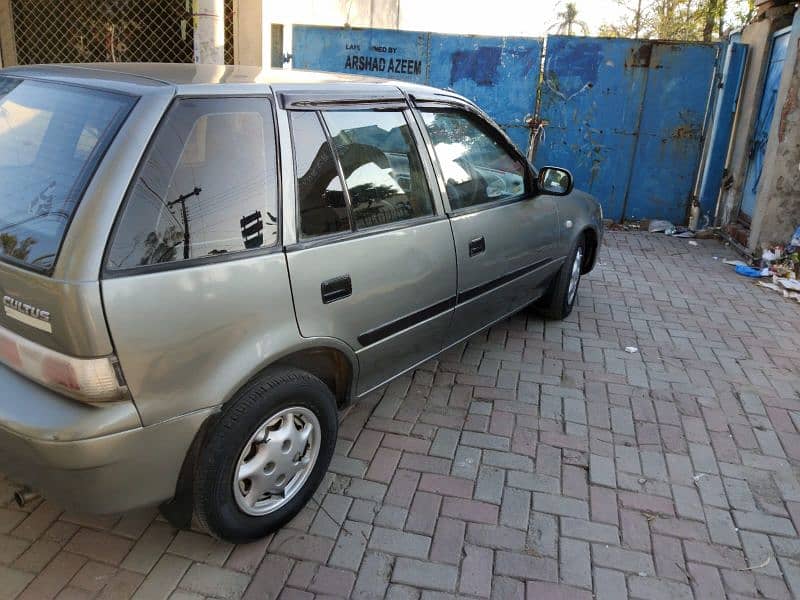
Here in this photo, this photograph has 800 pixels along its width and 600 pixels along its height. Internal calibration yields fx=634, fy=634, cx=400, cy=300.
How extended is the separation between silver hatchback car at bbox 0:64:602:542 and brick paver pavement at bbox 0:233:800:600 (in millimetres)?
262

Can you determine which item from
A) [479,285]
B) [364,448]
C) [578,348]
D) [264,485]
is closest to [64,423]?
[264,485]

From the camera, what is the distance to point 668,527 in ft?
9.30

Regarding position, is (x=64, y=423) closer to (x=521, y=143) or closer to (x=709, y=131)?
(x=521, y=143)

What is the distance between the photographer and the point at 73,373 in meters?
1.95

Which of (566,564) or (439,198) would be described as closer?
(566,564)

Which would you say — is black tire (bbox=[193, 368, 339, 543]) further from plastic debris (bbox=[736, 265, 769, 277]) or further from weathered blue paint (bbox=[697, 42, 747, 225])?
weathered blue paint (bbox=[697, 42, 747, 225])

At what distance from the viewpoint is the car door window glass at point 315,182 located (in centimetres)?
259

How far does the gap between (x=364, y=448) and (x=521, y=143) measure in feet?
21.2

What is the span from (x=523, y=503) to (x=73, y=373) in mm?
→ 2001

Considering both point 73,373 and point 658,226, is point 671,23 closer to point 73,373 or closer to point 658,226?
point 658,226

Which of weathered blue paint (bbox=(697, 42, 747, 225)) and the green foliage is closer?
weathered blue paint (bbox=(697, 42, 747, 225))

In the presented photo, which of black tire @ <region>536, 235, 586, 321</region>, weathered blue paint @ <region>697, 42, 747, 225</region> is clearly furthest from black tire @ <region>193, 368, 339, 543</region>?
weathered blue paint @ <region>697, 42, 747, 225</region>

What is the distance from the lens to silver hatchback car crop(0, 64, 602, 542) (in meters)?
1.98

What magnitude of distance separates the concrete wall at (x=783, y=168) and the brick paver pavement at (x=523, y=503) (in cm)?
299
